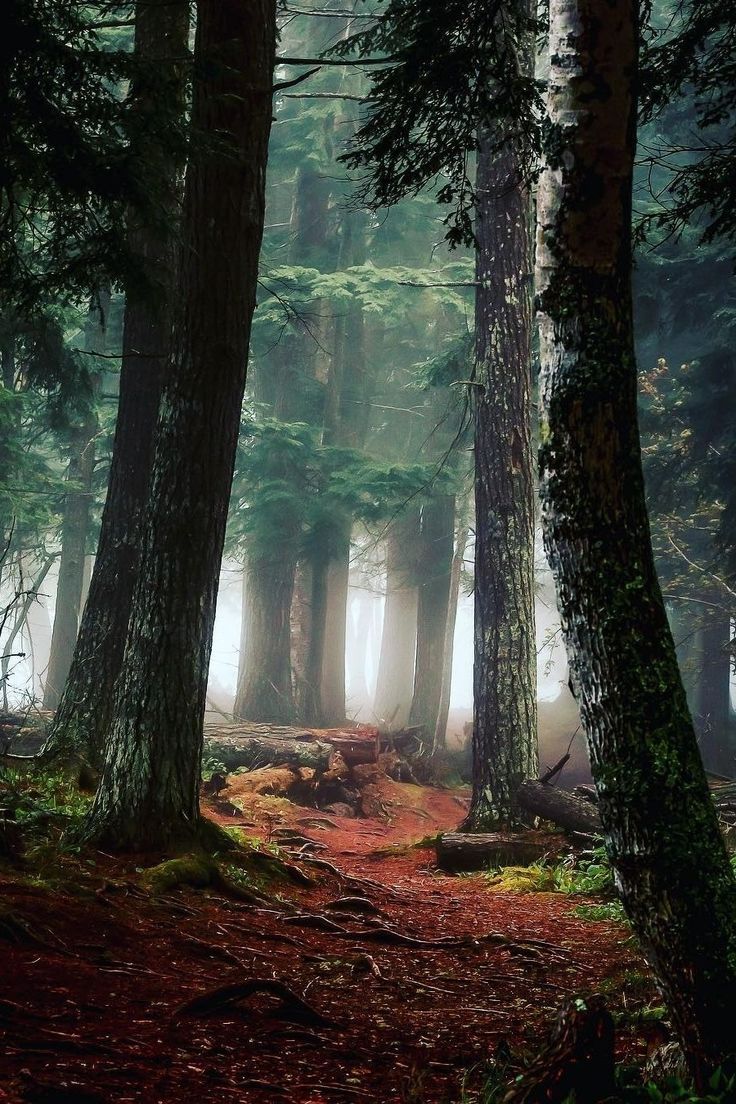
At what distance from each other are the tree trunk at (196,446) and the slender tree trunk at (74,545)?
1240 cm

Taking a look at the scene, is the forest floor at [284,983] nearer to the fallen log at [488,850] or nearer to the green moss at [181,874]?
the green moss at [181,874]

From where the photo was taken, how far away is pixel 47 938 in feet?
14.8

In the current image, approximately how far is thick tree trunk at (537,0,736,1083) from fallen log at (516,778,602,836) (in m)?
6.18

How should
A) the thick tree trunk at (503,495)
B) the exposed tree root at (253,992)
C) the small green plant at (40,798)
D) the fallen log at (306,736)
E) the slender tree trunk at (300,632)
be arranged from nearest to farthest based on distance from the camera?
the exposed tree root at (253,992) → the small green plant at (40,798) → the thick tree trunk at (503,495) → the fallen log at (306,736) → the slender tree trunk at (300,632)

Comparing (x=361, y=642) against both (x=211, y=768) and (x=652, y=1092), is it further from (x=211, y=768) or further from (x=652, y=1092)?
(x=652, y=1092)

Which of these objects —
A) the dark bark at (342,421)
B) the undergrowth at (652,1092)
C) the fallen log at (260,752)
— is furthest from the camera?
the dark bark at (342,421)

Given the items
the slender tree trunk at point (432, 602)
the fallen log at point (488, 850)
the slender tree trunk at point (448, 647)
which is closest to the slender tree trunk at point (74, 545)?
the slender tree trunk at point (432, 602)

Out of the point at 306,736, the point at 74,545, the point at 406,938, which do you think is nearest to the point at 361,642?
the point at 74,545

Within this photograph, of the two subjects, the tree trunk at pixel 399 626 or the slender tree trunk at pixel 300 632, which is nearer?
the slender tree trunk at pixel 300 632

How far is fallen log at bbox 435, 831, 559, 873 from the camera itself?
31.2 feet

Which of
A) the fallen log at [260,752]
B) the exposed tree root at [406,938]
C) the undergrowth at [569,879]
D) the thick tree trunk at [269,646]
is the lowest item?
the undergrowth at [569,879]

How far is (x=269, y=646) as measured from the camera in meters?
20.9

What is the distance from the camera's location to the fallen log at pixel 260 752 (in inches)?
578

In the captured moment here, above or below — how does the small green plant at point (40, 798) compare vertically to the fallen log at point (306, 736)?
above
